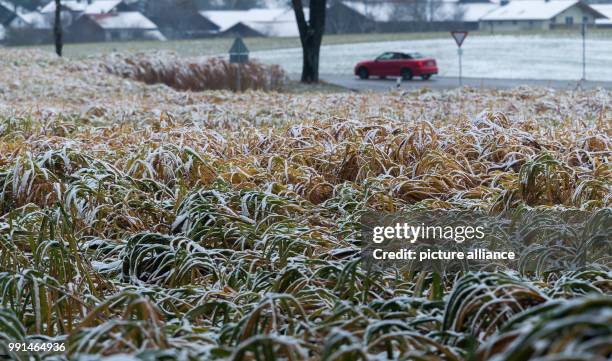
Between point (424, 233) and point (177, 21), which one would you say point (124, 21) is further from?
point (424, 233)

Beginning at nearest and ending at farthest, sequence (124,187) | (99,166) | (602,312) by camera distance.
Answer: (602,312) → (124,187) → (99,166)

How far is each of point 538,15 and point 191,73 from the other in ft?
181

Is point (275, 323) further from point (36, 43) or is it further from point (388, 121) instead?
point (36, 43)

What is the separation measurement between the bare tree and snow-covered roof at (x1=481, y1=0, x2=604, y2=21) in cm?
5033

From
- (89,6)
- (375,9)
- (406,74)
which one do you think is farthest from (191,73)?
(89,6)

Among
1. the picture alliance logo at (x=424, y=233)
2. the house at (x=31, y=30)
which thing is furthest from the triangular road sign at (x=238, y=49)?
the house at (x=31, y=30)

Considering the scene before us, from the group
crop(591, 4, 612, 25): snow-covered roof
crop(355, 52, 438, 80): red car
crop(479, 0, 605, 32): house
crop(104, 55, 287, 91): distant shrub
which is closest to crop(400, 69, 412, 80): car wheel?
crop(355, 52, 438, 80): red car

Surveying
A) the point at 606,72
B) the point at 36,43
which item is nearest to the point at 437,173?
the point at 606,72

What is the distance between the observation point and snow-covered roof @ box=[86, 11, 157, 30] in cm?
7131

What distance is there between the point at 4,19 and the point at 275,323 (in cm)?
7763

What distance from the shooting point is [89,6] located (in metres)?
78.3

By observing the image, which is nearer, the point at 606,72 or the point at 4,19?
the point at 606,72

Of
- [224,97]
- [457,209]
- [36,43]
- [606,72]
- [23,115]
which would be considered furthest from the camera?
[36,43]

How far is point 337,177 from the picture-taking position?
609cm
